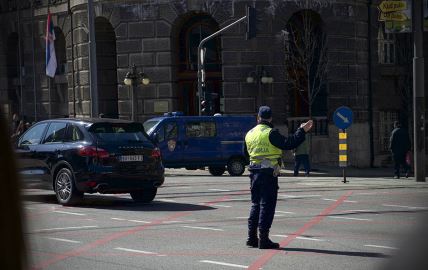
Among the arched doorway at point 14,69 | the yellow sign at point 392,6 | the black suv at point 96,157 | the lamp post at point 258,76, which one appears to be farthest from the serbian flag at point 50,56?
the black suv at point 96,157

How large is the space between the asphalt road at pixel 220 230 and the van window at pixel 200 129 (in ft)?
26.1

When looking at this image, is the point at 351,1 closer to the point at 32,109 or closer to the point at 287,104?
the point at 287,104

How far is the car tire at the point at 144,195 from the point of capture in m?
16.7

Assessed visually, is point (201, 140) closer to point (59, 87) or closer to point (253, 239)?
point (59, 87)

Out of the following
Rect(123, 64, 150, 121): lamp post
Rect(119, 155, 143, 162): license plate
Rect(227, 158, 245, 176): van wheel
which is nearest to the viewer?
Rect(119, 155, 143, 162): license plate

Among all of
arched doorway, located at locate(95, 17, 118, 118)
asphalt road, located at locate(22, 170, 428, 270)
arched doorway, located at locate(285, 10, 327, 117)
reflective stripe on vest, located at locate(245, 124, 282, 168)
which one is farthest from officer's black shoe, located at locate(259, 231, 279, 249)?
arched doorway, located at locate(95, 17, 118, 118)

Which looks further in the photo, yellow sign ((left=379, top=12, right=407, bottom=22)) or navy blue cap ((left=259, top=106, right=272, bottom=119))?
yellow sign ((left=379, top=12, right=407, bottom=22))

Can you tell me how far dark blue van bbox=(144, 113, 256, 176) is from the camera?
90.2 feet

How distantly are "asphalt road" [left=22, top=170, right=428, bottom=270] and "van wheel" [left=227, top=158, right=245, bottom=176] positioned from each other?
26.8 feet

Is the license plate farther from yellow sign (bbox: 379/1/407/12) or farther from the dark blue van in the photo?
the dark blue van

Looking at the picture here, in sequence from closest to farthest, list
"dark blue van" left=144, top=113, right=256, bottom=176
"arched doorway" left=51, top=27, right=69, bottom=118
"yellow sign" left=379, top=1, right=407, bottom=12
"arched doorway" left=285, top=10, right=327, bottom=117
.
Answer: "yellow sign" left=379, top=1, right=407, bottom=12 → "dark blue van" left=144, top=113, right=256, bottom=176 → "arched doorway" left=285, top=10, right=327, bottom=117 → "arched doorway" left=51, top=27, right=69, bottom=118

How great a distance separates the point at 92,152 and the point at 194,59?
67.3 ft

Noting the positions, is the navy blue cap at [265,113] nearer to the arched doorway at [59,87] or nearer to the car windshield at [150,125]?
the car windshield at [150,125]

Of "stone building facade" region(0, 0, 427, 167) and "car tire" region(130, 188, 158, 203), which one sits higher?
"stone building facade" region(0, 0, 427, 167)
